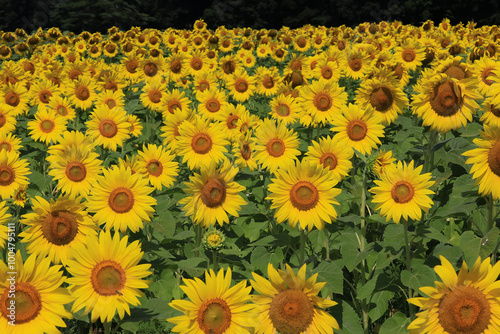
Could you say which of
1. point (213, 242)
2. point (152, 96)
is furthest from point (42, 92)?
point (213, 242)

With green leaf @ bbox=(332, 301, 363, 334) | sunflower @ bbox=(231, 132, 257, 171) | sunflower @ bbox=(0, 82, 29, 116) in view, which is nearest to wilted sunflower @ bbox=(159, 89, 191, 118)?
sunflower @ bbox=(231, 132, 257, 171)

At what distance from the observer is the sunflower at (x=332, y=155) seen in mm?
4520

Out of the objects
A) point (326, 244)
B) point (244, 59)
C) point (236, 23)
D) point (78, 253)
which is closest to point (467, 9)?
point (236, 23)

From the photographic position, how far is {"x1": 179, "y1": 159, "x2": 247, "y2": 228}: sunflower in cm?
384

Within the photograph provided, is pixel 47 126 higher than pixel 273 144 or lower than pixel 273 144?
higher

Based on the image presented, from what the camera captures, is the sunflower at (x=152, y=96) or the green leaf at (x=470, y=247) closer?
the green leaf at (x=470, y=247)

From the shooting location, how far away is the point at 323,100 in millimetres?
6449

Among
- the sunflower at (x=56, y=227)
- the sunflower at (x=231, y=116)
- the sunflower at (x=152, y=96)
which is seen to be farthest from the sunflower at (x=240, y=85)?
the sunflower at (x=56, y=227)

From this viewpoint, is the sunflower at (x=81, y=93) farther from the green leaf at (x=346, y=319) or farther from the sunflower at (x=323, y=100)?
the green leaf at (x=346, y=319)

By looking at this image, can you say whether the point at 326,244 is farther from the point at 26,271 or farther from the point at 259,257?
the point at 26,271

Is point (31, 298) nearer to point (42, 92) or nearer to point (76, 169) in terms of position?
point (76, 169)

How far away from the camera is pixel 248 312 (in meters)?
2.85

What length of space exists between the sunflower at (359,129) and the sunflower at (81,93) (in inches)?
206

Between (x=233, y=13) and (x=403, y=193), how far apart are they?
32.9m
